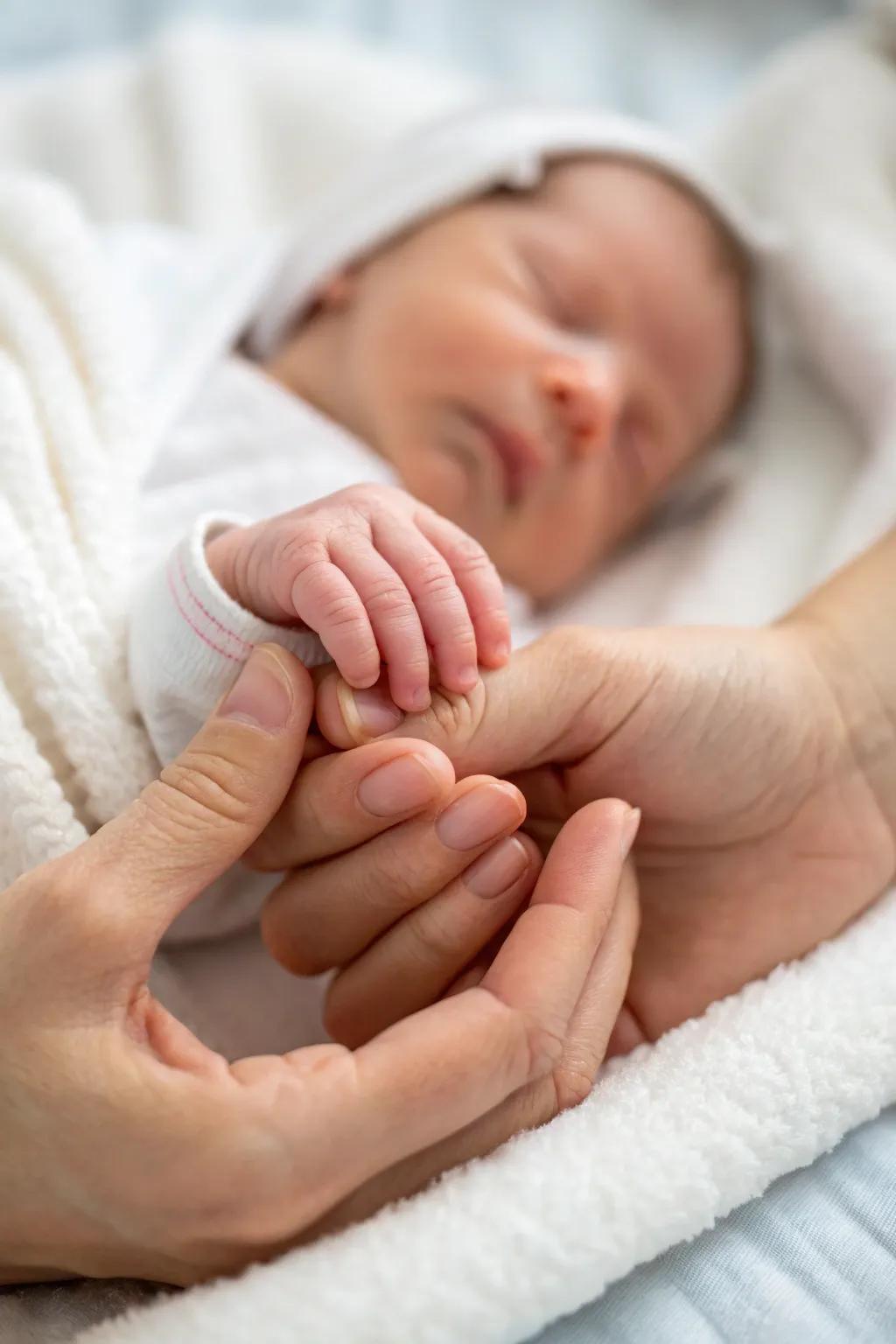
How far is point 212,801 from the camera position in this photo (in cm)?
69

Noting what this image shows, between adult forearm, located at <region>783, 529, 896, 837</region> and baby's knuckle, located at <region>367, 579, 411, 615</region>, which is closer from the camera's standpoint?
baby's knuckle, located at <region>367, 579, 411, 615</region>

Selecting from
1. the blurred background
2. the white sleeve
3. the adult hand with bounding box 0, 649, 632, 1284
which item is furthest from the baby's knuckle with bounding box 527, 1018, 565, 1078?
the blurred background

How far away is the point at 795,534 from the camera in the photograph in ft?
4.42

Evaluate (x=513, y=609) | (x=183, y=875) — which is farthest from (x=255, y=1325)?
(x=513, y=609)

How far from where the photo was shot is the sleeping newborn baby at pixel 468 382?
2.66 feet

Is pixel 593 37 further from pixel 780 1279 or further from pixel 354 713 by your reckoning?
pixel 780 1279

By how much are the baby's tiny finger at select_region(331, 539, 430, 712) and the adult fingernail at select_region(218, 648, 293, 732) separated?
0.07m

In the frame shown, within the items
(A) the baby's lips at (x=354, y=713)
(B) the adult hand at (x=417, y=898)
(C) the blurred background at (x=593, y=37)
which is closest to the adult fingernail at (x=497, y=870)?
(B) the adult hand at (x=417, y=898)

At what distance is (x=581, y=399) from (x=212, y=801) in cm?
68

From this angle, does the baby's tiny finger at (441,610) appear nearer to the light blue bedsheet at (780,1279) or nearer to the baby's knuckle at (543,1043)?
the baby's knuckle at (543,1043)

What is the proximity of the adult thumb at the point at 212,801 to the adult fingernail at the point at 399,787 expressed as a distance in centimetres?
5

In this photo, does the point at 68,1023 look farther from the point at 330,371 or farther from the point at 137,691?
the point at 330,371

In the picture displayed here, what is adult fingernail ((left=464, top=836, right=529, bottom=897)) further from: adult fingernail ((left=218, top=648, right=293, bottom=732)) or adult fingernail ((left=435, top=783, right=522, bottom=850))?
adult fingernail ((left=218, top=648, right=293, bottom=732))

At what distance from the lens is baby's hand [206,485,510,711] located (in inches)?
29.0
